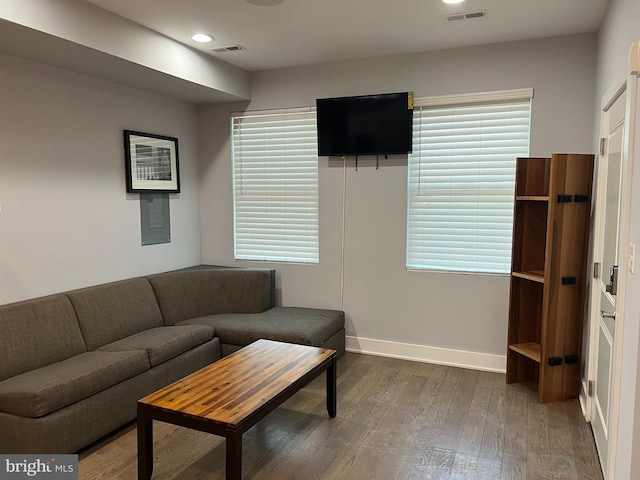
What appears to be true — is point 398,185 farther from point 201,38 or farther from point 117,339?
point 117,339

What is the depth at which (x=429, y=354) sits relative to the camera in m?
4.05

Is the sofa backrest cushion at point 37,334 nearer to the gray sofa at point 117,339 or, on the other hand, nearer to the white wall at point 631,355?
the gray sofa at point 117,339

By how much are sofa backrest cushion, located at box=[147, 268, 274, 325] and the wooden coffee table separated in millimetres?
1219

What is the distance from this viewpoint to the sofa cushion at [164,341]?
3.10m

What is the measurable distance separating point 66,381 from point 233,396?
3.13 ft

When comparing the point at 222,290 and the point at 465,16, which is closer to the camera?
the point at 465,16

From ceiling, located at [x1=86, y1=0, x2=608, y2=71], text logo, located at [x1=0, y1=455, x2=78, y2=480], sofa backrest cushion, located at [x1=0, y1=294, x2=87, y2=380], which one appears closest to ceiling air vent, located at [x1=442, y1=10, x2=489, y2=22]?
ceiling, located at [x1=86, y1=0, x2=608, y2=71]

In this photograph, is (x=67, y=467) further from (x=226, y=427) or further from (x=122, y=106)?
(x=122, y=106)

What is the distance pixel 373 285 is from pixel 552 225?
1.62m

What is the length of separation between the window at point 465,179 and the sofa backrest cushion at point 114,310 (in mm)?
2235

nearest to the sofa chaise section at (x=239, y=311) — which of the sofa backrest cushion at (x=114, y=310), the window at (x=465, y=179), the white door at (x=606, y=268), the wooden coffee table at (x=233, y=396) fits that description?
the sofa backrest cushion at (x=114, y=310)

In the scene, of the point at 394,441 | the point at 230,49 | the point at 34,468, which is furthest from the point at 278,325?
the point at 230,49

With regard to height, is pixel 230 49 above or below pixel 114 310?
above

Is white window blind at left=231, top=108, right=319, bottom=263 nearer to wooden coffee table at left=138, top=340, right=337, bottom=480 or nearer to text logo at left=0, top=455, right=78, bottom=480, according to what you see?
wooden coffee table at left=138, top=340, right=337, bottom=480
